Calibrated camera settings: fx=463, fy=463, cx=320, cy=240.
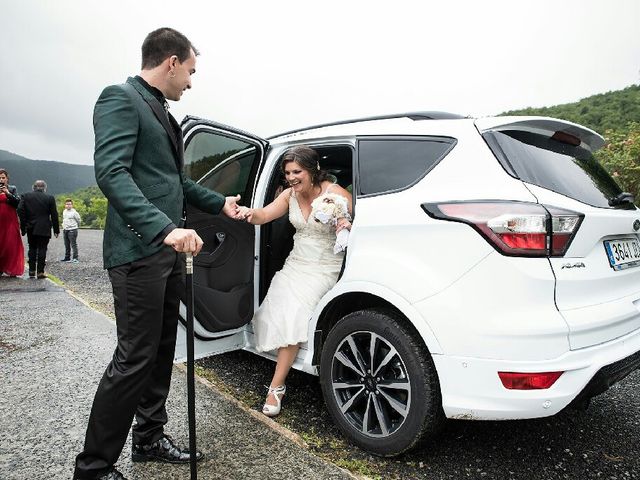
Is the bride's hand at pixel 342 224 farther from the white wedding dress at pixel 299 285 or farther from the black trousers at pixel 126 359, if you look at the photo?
the black trousers at pixel 126 359

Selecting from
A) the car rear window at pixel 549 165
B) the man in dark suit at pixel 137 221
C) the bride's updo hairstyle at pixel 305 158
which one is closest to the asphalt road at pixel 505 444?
the man in dark suit at pixel 137 221

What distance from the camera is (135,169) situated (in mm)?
2057

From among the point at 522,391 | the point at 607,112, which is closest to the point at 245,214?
the point at 522,391

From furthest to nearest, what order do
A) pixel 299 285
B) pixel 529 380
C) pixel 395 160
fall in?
pixel 299 285, pixel 395 160, pixel 529 380

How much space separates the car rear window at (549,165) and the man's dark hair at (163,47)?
1.50 m

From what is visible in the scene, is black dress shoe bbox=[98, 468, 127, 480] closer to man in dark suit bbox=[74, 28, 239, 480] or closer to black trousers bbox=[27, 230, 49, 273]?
man in dark suit bbox=[74, 28, 239, 480]

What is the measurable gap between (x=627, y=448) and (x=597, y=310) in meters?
1.09

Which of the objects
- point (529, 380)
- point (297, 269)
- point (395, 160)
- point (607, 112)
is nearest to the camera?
point (529, 380)

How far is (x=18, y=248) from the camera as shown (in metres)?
8.41

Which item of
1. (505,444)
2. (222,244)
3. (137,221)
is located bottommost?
(505,444)

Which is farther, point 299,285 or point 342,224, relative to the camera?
point 299,285

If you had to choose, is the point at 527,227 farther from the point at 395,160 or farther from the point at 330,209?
the point at 330,209

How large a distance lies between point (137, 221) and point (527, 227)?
5.36 feet

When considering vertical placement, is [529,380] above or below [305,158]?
below
